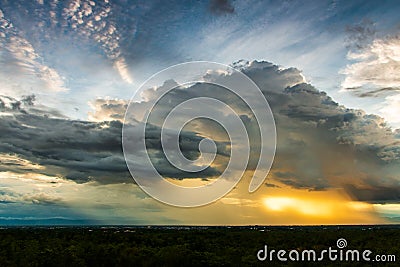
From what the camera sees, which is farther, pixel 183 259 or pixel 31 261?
pixel 183 259

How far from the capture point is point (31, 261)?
4422 cm

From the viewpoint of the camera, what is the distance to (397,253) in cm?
5116

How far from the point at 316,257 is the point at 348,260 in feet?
14.9

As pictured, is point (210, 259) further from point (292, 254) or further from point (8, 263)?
point (8, 263)

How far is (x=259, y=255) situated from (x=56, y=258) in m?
23.5

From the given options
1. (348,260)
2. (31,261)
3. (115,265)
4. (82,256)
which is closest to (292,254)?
(348,260)

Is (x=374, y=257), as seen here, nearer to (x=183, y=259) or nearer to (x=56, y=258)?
(x=183, y=259)

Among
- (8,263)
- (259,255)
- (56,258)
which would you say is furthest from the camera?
(259,255)

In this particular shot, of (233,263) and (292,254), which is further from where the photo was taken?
(292,254)

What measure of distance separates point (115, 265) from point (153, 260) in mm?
4313

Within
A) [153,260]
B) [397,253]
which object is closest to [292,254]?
[397,253]

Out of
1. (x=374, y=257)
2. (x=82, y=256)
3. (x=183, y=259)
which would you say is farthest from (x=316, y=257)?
(x=82, y=256)

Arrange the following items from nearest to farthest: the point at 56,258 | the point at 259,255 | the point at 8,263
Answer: the point at 8,263 < the point at 56,258 < the point at 259,255

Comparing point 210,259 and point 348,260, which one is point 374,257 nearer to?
point 348,260
